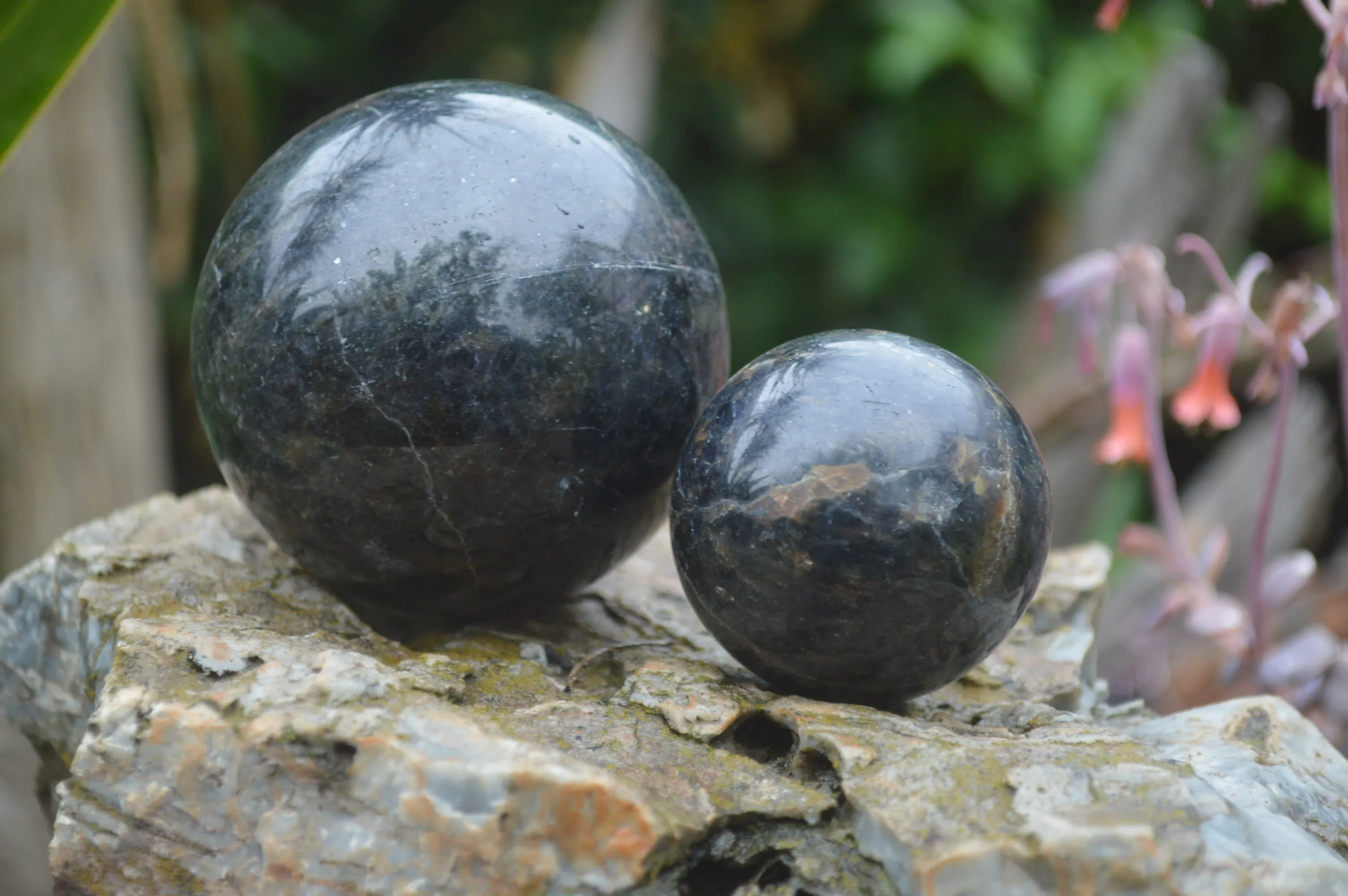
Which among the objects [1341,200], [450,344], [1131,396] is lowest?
[1131,396]

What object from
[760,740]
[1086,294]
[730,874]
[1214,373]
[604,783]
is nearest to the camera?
[604,783]

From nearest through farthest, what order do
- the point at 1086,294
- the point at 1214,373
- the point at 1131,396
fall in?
the point at 1214,373
the point at 1131,396
the point at 1086,294

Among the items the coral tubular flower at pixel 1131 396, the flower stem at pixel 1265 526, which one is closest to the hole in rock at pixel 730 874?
the coral tubular flower at pixel 1131 396

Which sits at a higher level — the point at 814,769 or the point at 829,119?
the point at 829,119

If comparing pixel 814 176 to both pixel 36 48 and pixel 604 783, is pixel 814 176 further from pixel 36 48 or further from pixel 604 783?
pixel 604 783

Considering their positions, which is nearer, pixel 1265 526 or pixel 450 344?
pixel 450 344

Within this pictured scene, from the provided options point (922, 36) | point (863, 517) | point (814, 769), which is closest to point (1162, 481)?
point (863, 517)
